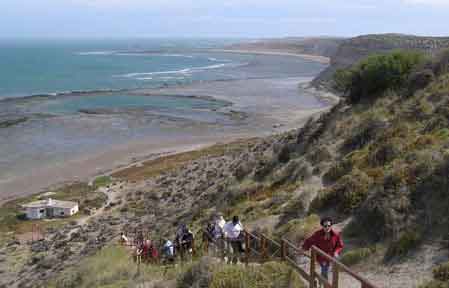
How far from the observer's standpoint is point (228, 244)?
12102 mm

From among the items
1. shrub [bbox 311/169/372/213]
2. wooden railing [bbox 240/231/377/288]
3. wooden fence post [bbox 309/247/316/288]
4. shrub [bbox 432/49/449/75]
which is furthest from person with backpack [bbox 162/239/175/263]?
shrub [bbox 432/49/449/75]

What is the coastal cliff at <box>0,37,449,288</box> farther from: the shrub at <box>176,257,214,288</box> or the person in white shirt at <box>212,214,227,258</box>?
the person in white shirt at <box>212,214,227,258</box>

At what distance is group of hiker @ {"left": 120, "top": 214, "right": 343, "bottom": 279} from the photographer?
8.84 m

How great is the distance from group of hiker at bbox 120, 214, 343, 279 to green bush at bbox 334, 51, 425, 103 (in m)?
16.4

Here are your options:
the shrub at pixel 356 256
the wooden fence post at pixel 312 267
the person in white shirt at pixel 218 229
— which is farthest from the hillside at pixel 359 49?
the wooden fence post at pixel 312 267

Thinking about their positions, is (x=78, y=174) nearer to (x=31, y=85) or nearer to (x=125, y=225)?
(x=125, y=225)

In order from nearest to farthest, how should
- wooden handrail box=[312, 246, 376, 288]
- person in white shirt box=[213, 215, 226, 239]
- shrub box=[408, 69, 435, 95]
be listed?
wooden handrail box=[312, 246, 376, 288] → person in white shirt box=[213, 215, 226, 239] → shrub box=[408, 69, 435, 95]

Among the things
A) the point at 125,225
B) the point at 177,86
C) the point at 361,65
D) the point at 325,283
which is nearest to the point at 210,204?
the point at 125,225

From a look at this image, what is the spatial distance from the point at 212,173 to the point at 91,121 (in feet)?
119

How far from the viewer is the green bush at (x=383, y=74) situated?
1060 inches

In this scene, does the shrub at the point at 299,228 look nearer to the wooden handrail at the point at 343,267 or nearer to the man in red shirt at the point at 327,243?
the man in red shirt at the point at 327,243

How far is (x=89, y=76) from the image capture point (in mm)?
121562

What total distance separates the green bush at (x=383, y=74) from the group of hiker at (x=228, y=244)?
16371 millimetres

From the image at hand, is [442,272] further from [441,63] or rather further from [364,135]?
[441,63]
